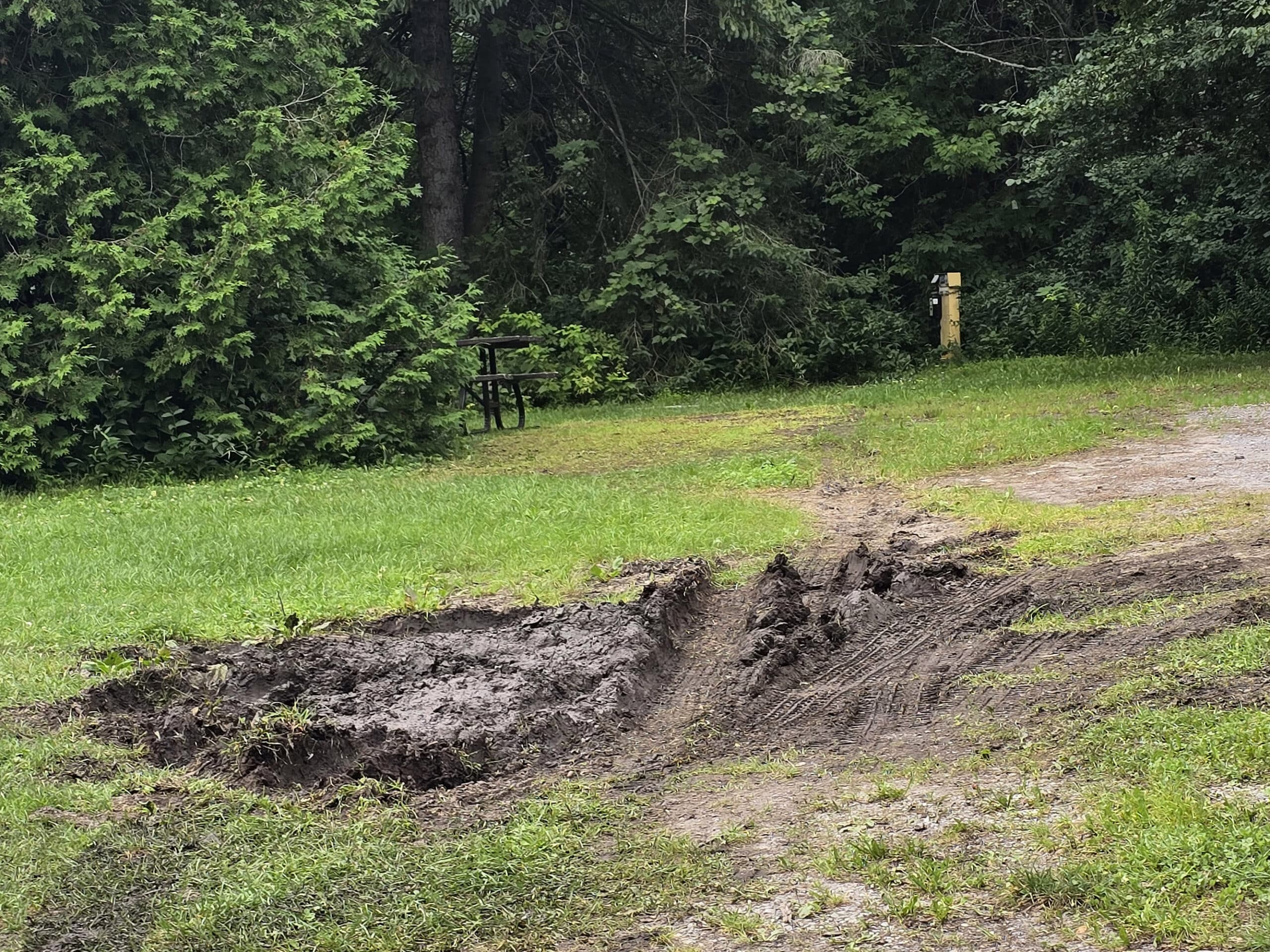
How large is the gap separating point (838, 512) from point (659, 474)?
2618mm

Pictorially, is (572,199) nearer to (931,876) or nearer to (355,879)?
(355,879)

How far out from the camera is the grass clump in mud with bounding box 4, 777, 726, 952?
10.8 ft

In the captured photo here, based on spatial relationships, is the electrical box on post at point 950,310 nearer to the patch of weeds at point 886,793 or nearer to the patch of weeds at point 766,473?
the patch of weeds at point 766,473

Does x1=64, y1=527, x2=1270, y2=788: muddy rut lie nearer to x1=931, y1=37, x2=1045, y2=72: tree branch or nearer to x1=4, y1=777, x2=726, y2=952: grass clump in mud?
x1=4, y1=777, x2=726, y2=952: grass clump in mud

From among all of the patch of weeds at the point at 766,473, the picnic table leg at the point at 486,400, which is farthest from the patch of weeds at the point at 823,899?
the picnic table leg at the point at 486,400

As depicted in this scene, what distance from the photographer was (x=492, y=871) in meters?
3.57

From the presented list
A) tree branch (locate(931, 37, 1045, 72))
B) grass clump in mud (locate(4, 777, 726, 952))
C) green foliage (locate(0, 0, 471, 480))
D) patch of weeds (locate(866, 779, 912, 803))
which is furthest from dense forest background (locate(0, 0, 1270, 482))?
patch of weeds (locate(866, 779, 912, 803))

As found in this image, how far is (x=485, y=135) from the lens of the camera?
2319 centimetres

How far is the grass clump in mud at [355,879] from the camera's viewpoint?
3.29 metres

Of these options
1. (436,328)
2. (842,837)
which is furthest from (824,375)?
(842,837)

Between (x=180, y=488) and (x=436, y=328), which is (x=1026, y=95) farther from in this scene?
(x=180, y=488)

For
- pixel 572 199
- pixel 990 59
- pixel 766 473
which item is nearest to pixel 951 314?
pixel 990 59

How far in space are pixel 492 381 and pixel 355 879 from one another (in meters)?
13.3

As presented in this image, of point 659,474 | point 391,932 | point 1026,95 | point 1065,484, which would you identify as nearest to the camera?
point 391,932
